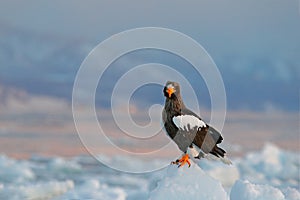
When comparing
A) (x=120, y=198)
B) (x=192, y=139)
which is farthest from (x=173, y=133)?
(x=120, y=198)

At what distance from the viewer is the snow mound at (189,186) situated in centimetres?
919

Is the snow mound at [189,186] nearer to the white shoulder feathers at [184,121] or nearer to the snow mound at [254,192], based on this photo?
the white shoulder feathers at [184,121]

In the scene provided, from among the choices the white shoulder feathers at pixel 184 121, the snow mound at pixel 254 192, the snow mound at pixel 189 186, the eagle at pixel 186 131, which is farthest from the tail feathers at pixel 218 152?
the snow mound at pixel 254 192

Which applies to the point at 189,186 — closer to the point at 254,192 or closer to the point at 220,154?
the point at 220,154

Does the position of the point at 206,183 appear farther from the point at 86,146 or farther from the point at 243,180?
the point at 86,146

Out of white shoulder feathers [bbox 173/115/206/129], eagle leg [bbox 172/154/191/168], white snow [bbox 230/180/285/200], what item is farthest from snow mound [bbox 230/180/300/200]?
white shoulder feathers [bbox 173/115/206/129]

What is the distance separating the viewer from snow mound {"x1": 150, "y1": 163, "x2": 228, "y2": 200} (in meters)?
9.19

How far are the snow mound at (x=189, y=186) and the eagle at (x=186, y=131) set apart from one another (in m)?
0.20

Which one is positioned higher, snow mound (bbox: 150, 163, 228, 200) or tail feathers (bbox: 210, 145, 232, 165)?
tail feathers (bbox: 210, 145, 232, 165)

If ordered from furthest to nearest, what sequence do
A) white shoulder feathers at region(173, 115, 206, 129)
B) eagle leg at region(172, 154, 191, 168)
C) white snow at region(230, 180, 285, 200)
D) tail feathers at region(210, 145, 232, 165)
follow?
white snow at region(230, 180, 285, 200)
tail feathers at region(210, 145, 232, 165)
eagle leg at region(172, 154, 191, 168)
white shoulder feathers at region(173, 115, 206, 129)

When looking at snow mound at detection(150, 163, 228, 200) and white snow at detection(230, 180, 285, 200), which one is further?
white snow at detection(230, 180, 285, 200)

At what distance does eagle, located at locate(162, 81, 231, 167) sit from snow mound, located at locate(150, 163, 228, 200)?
0.20m

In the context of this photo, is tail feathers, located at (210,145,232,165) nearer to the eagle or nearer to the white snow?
the eagle

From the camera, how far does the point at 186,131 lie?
9188mm
